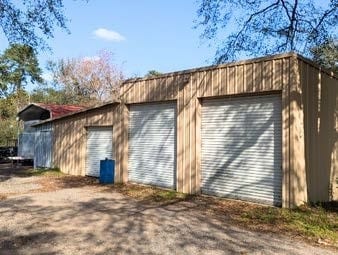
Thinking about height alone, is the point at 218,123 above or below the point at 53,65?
below

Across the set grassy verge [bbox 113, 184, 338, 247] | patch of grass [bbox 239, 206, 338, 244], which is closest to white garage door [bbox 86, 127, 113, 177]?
grassy verge [bbox 113, 184, 338, 247]

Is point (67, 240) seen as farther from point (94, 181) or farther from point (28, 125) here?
point (28, 125)

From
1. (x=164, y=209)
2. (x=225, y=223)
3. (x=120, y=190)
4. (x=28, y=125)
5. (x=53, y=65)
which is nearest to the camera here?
(x=225, y=223)

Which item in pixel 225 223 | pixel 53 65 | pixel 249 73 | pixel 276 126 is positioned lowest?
pixel 225 223

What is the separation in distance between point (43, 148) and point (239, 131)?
13802mm

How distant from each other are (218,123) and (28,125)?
61.4ft

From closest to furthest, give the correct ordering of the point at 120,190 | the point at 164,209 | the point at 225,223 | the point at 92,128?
the point at 225,223 → the point at 164,209 → the point at 120,190 → the point at 92,128

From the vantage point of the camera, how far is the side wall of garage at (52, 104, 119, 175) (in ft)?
63.6

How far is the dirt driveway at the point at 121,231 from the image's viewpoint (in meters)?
7.88

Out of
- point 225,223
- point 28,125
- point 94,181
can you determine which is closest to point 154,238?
point 225,223

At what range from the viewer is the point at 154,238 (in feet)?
28.2

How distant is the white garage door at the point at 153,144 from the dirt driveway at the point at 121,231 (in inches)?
120

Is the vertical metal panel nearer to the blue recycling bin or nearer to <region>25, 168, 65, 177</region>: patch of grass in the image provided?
<region>25, 168, 65, 177</region>: patch of grass

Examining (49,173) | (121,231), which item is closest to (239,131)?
(121,231)
